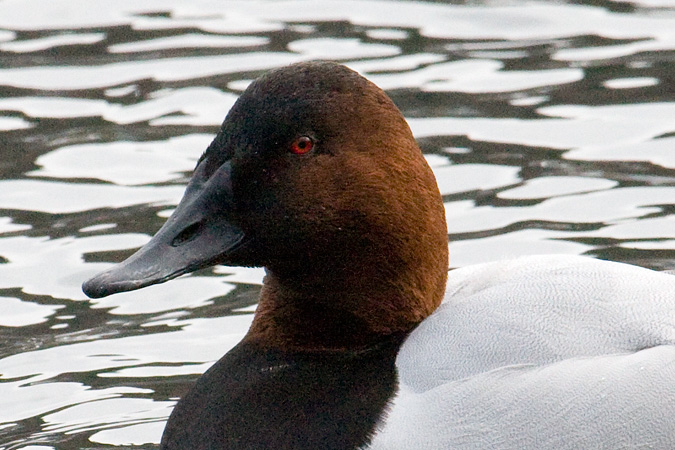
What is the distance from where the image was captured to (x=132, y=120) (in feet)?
26.8

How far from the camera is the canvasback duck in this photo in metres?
4.33

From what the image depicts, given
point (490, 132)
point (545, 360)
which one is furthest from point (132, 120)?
point (545, 360)

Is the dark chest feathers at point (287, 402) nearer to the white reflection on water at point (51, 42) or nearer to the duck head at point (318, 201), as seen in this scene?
the duck head at point (318, 201)

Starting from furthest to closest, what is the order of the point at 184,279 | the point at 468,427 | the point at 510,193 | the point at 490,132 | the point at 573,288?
the point at 490,132 < the point at 510,193 < the point at 184,279 < the point at 573,288 < the point at 468,427

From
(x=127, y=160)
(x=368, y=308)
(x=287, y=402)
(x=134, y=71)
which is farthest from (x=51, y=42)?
(x=287, y=402)

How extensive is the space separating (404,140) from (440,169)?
2803 millimetres

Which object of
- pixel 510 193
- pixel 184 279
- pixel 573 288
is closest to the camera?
pixel 573 288

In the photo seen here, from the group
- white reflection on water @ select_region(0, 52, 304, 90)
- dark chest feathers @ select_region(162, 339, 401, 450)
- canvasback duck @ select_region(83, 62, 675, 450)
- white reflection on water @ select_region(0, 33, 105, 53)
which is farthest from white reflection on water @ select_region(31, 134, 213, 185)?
dark chest feathers @ select_region(162, 339, 401, 450)

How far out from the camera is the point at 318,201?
4.68 meters

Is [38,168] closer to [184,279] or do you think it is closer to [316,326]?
[184,279]

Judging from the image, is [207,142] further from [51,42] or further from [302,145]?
[302,145]

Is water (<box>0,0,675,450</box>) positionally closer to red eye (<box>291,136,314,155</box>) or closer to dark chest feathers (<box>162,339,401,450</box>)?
dark chest feathers (<box>162,339,401,450</box>)

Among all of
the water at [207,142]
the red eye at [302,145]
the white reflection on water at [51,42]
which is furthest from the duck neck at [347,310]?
the white reflection on water at [51,42]

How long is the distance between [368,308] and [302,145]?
1.88ft
